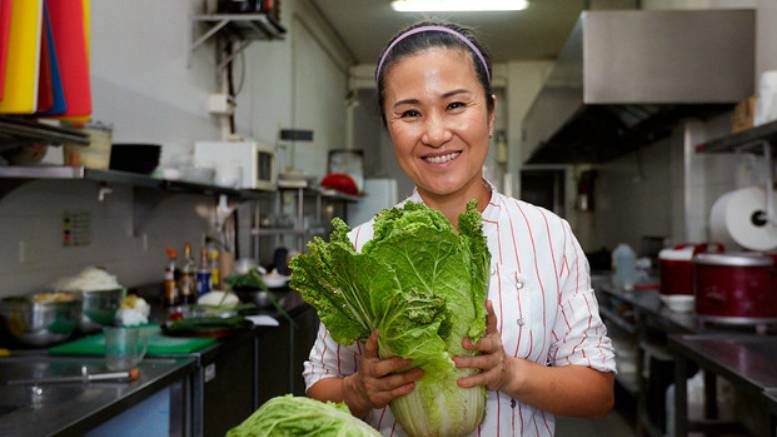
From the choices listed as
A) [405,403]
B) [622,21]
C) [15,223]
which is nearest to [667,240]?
[622,21]

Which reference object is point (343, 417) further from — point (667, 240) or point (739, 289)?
point (667, 240)

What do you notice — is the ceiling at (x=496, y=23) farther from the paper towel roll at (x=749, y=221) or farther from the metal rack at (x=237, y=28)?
the paper towel roll at (x=749, y=221)

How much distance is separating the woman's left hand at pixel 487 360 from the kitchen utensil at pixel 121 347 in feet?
5.01

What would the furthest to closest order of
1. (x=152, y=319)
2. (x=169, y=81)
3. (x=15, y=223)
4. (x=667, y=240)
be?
(x=667, y=240)
(x=169, y=81)
(x=152, y=319)
(x=15, y=223)

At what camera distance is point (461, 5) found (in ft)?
22.9

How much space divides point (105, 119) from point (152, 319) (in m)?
0.97

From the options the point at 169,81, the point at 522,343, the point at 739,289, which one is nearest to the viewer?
the point at 522,343

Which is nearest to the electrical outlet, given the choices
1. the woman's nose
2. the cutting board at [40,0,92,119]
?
the cutting board at [40,0,92,119]

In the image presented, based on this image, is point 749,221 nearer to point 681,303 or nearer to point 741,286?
point 681,303

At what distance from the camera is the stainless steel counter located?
1.66 m

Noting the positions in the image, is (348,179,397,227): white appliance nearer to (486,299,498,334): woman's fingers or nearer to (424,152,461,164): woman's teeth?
(424,152,461,164): woman's teeth

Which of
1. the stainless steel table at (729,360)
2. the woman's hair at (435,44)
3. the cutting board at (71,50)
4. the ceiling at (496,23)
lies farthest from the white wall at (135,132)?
the stainless steel table at (729,360)

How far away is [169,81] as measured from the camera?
4086mm

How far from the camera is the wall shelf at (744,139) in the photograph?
3.09 meters
